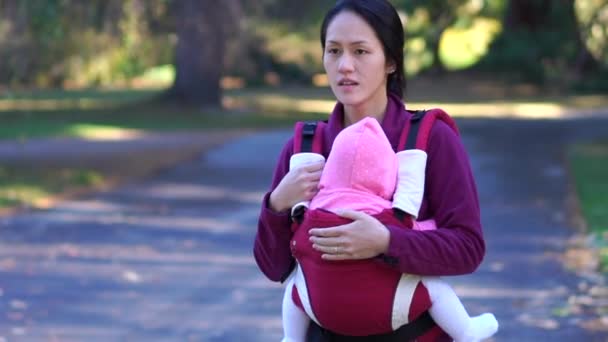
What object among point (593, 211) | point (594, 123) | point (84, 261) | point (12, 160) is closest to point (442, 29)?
point (594, 123)

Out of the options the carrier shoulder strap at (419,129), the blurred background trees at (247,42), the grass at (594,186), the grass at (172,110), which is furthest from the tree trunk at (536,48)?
the carrier shoulder strap at (419,129)

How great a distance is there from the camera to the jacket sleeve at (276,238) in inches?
120

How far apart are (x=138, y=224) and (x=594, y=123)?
18.8m

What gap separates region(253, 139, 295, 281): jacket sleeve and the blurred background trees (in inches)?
637

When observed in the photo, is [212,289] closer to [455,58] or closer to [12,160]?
[12,160]

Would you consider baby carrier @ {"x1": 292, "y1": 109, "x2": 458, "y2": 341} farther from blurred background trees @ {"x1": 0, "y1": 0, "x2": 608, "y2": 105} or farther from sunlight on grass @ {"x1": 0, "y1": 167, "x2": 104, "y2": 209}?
blurred background trees @ {"x1": 0, "y1": 0, "x2": 608, "y2": 105}

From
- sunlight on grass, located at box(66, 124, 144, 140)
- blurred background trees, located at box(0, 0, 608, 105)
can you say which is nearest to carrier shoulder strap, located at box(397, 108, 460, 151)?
blurred background trees, located at box(0, 0, 608, 105)

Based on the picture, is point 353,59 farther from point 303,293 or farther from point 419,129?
point 303,293

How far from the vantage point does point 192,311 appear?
8.51m

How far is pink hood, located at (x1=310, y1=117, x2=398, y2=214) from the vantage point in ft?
9.45

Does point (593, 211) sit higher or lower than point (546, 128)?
higher

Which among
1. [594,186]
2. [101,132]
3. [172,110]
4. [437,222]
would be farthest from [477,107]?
[437,222]

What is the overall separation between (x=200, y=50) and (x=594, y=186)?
16.0 m

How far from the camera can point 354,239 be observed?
110 inches
